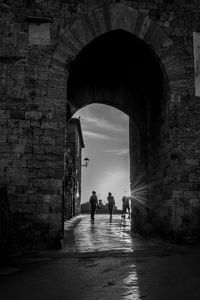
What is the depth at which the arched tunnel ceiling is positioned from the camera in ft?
24.1

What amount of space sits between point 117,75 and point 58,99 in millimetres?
3486

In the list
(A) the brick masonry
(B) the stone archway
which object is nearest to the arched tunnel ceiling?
(B) the stone archway

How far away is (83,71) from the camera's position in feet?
30.3

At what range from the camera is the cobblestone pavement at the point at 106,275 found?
9.84ft

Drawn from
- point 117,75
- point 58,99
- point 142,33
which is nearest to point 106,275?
point 58,99

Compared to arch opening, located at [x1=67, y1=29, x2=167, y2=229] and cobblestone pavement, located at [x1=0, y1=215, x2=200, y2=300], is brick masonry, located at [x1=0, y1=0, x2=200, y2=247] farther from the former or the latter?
cobblestone pavement, located at [x1=0, y1=215, x2=200, y2=300]

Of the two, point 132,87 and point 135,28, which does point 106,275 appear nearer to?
point 135,28

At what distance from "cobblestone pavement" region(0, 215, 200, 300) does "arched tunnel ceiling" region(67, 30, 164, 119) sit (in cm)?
362

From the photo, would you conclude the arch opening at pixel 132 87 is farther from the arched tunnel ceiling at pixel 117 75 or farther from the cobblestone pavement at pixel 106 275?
the cobblestone pavement at pixel 106 275

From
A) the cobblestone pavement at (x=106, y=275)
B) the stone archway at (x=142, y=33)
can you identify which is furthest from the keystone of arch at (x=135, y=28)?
the cobblestone pavement at (x=106, y=275)

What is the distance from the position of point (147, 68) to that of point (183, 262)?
484 centimetres

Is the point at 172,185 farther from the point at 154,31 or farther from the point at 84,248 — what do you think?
the point at 154,31

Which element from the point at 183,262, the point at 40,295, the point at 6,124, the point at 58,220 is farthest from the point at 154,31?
the point at 40,295

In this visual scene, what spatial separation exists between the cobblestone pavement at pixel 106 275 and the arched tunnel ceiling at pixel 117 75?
3.62 metres
